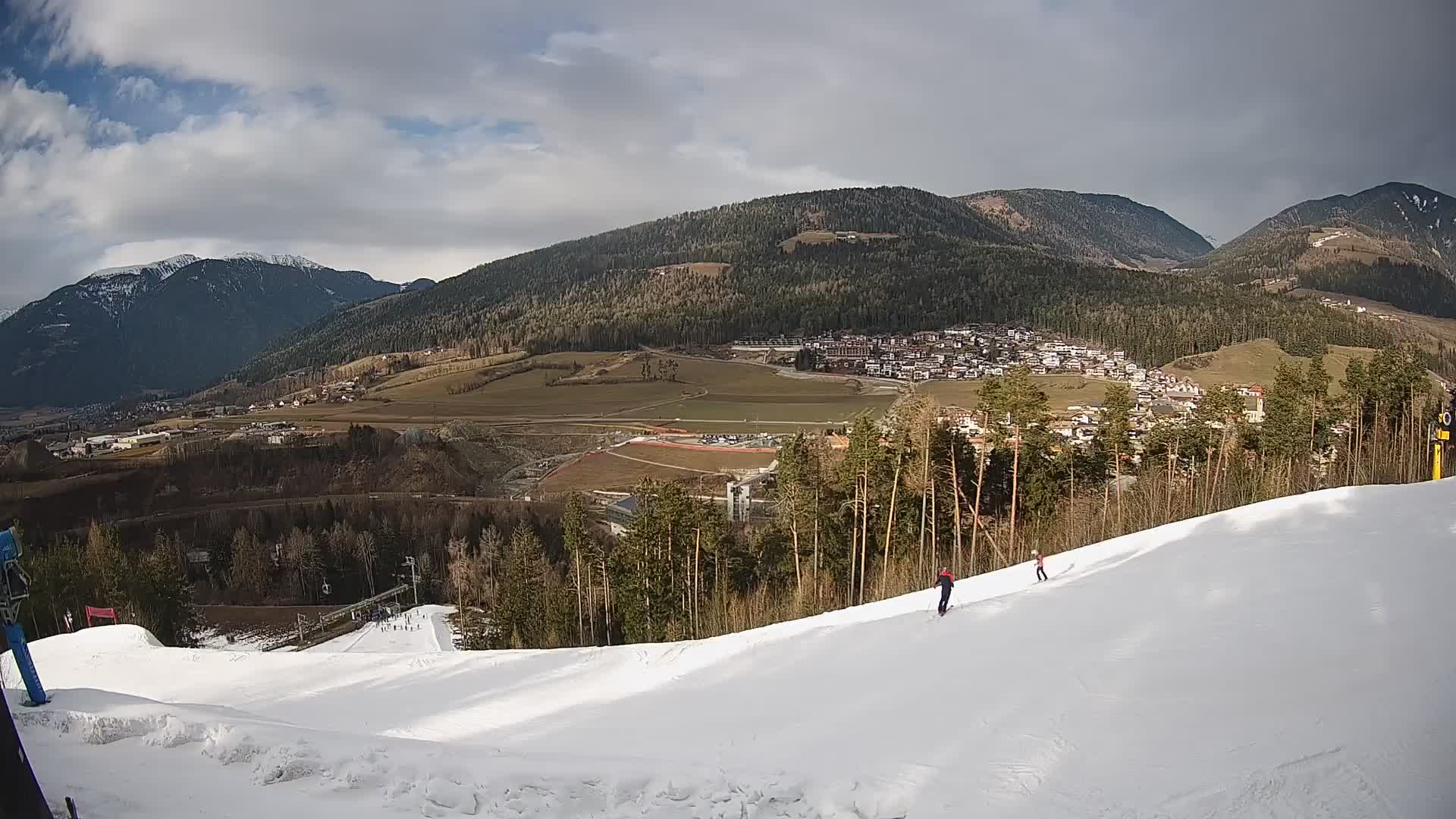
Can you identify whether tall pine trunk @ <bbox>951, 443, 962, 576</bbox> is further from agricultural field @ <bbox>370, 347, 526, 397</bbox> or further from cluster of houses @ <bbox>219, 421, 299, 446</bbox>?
agricultural field @ <bbox>370, 347, 526, 397</bbox>

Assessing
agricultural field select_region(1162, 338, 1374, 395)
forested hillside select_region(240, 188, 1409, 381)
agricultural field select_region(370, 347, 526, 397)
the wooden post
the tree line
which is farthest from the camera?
forested hillside select_region(240, 188, 1409, 381)

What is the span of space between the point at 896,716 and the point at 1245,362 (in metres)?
95.8

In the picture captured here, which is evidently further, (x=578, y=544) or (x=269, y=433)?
(x=269, y=433)

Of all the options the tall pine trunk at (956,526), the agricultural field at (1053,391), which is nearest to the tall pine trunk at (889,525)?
the tall pine trunk at (956,526)

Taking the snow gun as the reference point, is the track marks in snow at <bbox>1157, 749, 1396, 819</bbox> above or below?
below

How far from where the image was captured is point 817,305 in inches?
5940

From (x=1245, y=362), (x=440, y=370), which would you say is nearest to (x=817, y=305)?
(x=440, y=370)

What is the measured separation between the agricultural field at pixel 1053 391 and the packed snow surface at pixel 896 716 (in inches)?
1957

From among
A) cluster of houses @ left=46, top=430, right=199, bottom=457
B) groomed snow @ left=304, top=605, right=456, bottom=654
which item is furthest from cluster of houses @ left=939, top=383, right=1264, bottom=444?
cluster of houses @ left=46, top=430, right=199, bottom=457

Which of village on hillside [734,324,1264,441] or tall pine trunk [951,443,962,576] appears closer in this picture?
tall pine trunk [951,443,962,576]

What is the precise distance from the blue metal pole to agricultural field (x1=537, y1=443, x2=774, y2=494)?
40.5 metres

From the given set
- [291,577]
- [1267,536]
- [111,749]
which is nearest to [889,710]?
[111,749]

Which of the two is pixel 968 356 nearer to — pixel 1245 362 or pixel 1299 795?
pixel 1245 362

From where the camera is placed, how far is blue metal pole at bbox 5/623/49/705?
757 centimetres
